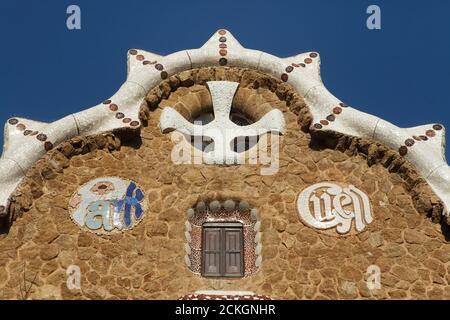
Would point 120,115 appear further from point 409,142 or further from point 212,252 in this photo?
point 409,142

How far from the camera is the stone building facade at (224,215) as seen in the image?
389 inches

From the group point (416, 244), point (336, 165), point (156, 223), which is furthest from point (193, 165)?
point (416, 244)

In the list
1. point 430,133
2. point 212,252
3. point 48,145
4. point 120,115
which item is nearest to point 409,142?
point 430,133

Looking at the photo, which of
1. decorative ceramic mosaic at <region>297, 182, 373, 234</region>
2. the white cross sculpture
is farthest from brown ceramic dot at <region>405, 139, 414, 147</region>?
the white cross sculpture

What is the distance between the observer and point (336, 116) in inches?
446

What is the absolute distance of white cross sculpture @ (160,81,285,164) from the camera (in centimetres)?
1132

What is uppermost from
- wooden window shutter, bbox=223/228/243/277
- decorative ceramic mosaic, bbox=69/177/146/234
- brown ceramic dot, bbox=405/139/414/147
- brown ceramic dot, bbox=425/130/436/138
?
brown ceramic dot, bbox=425/130/436/138

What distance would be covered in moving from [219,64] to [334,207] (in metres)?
2.53

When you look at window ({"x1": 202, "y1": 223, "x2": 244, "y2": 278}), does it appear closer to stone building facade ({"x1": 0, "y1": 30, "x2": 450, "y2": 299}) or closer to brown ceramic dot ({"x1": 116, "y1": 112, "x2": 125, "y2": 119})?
stone building facade ({"x1": 0, "y1": 30, "x2": 450, "y2": 299})

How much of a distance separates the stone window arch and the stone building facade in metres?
0.01

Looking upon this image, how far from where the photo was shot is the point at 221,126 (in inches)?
454

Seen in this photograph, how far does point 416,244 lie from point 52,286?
12.8 feet

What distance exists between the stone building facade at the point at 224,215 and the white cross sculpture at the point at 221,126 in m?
0.05
